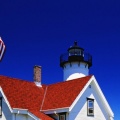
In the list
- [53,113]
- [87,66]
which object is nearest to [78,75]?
[87,66]

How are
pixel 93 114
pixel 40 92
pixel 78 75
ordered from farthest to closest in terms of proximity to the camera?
pixel 78 75
pixel 40 92
pixel 93 114

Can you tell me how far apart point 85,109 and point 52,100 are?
271 cm

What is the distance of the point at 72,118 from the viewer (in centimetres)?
2391

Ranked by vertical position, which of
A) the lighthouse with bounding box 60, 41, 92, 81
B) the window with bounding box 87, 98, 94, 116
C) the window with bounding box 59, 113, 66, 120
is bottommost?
the window with bounding box 59, 113, 66, 120

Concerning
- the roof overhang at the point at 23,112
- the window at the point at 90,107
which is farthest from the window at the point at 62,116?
the window at the point at 90,107

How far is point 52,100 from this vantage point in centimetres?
→ 2600

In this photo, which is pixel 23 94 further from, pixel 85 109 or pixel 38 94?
pixel 85 109

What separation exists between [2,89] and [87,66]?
12.8 m

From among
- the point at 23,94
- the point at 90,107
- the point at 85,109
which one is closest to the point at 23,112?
the point at 23,94

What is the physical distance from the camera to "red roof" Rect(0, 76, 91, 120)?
958 inches

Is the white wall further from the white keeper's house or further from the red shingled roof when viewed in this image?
the red shingled roof

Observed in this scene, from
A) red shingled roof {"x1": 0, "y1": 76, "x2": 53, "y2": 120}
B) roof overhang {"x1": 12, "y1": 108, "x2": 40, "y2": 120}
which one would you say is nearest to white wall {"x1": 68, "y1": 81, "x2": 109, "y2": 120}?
red shingled roof {"x1": 0, "y1": 76, "x2": 53, "y2": 120}

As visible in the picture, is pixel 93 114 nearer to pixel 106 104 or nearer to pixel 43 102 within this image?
pixel 106 104

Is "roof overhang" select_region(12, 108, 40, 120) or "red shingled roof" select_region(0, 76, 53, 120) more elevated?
"red shingled roof" select_region(0, 76, 53, 120)
